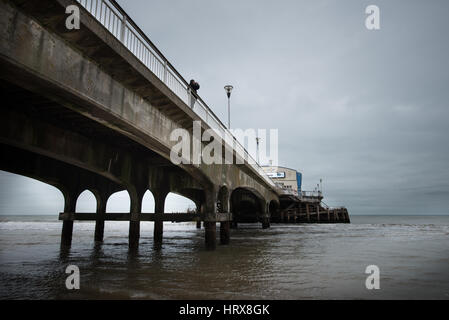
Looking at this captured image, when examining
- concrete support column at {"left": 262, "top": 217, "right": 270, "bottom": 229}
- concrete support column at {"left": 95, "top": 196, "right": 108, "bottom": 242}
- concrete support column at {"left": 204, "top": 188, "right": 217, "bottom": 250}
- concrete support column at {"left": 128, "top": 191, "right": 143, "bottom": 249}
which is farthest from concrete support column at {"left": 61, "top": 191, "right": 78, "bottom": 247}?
concrete support column at {"left": 262, "top": 217, "right": 270, "bottom": 229}

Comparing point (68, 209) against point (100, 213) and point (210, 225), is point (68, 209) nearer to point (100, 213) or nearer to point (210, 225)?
point (100, 213)

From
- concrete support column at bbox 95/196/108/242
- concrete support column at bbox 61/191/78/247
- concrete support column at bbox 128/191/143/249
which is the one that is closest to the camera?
concrete support column at bbox 128/191/143/249

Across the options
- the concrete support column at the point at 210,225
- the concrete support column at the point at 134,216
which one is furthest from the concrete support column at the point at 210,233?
the concrete support column at the point at 134,216

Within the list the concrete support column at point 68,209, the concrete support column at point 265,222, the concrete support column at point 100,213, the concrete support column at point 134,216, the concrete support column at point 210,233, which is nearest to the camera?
the concrete support column at point 210,233

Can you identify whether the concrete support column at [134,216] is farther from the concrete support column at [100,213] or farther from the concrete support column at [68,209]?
the concrete support column at [68,209]

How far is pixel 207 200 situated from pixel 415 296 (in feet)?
35.9

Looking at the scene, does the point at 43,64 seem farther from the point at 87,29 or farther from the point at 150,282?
the point at 150,282

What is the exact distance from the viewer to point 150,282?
24.7 feet

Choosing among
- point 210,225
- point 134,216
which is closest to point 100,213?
point 134,216

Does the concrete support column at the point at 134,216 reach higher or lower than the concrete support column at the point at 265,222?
higher

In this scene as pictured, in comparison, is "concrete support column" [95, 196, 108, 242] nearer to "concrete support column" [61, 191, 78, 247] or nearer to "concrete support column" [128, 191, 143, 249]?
"concrete support column" [61, 191, 78, 247]

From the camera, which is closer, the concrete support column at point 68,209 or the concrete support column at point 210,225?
the concrete support column at point 210,225

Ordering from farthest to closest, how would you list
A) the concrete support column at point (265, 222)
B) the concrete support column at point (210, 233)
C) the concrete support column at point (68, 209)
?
the concrete support column at point (265, 222)
the concrete support column at point (68, 209)
the concrete support column at point (210, 233)
